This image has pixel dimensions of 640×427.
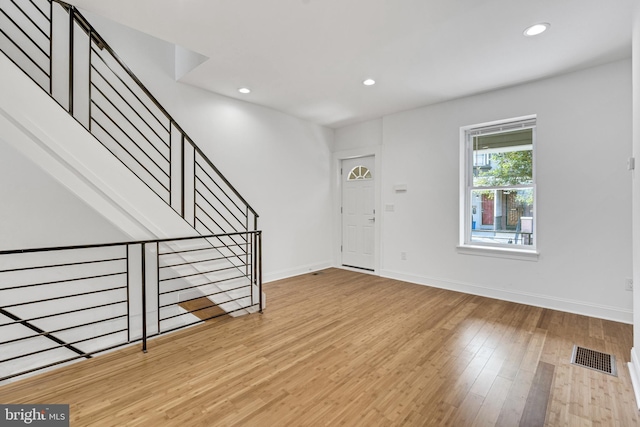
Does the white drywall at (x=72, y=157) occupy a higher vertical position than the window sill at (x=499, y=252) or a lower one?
higher

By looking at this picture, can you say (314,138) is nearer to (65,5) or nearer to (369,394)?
(65,5)

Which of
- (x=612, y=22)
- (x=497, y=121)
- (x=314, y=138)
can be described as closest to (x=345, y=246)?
(x=314, y=138)

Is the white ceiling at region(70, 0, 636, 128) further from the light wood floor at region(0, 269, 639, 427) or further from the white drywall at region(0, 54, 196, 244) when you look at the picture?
the light wood floor at region(0, 269, 639, 427)

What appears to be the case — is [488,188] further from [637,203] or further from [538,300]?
[637,203]

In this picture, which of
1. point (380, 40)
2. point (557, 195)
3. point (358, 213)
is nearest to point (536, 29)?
point (380, 40)

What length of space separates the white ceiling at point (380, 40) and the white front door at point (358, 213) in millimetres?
1814

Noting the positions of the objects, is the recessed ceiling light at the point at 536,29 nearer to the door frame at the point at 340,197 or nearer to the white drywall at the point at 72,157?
the door frame at the point at 340,197

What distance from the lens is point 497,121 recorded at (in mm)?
3840

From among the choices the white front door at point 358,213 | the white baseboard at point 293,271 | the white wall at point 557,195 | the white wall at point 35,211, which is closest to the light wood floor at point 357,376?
the white wall at point 557,195

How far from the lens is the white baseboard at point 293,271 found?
468 centimetres

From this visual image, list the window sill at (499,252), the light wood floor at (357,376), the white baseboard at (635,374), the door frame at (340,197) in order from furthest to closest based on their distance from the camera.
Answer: the door frame at (340,197) → the window sill at (499,252) → the white baseboard at (635,374) → the light wood floor at (357,376)

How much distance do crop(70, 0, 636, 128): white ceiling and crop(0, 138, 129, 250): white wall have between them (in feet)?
4.91

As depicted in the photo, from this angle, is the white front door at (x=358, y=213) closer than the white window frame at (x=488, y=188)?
No

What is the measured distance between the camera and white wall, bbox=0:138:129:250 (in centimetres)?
254
